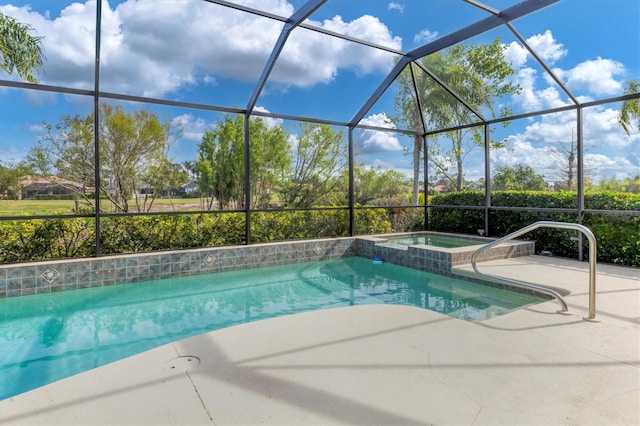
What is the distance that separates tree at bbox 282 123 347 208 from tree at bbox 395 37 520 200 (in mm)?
3591

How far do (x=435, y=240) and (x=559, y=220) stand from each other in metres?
2.51

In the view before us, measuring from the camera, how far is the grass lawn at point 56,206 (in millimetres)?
5785

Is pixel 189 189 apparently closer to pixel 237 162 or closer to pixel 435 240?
pixel 237 162

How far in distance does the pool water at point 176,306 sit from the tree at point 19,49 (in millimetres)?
3907

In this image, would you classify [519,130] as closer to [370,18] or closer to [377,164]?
[377,164]

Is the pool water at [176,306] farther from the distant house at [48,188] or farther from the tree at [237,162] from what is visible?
the tree at [237,162]

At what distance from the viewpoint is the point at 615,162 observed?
31.3 ft

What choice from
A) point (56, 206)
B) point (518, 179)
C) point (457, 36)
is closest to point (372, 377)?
point (457, 36)

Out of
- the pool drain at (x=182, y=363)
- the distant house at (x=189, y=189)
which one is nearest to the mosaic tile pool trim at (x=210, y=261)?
the distant house at (x=189, y=189)

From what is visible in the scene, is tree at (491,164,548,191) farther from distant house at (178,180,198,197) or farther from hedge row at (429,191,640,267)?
distant house at (178,180,198,197)

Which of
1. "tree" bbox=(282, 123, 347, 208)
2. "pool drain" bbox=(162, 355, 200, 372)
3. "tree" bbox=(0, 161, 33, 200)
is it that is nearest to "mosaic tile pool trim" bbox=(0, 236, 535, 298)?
"tree" bbox=(0, 161, 33, 200)

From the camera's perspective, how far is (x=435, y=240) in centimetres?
877

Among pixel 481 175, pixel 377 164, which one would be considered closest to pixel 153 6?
pixel 377 164

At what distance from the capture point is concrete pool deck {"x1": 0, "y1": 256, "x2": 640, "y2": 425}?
1.97m
